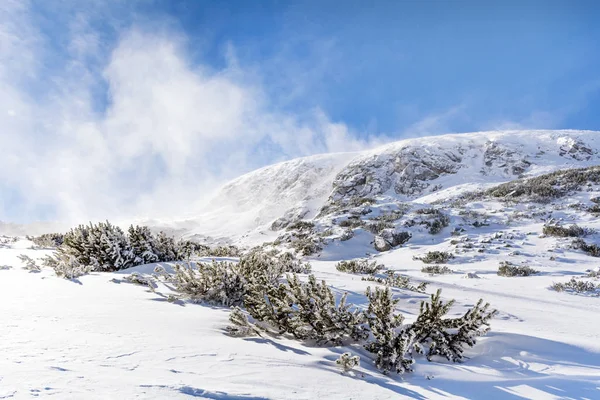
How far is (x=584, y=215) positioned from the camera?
13.7m

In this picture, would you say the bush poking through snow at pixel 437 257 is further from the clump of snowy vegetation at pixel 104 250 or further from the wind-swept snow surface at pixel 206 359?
the clump of snowy vegetation at pixel 104 250

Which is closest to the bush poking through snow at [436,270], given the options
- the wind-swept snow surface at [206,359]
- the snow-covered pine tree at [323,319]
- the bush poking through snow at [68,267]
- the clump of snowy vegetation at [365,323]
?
the wind-swept snow surface at [206,359]

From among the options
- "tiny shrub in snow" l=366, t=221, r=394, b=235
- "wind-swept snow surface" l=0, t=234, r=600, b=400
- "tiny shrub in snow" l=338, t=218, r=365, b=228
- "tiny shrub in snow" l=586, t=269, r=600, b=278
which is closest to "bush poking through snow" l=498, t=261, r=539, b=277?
"tiny shrub in snow" l=586, t=269, r=600, b=278

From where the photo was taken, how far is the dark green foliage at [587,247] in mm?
10034

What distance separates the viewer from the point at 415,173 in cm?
3534

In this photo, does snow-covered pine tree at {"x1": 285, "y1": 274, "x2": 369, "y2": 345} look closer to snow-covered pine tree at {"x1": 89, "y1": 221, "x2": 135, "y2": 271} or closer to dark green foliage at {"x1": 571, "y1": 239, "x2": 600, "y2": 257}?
snow-covered pine tree at {"x1": 89, "y1": 221, "x2": 135, "y2": 271}

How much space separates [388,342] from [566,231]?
40.2 feet

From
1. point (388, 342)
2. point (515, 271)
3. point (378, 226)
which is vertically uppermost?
point (378, 226)

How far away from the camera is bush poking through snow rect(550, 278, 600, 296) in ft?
22.7

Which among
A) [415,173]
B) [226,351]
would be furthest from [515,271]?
[415,173]

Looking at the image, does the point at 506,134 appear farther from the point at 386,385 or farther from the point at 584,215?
the point at 386,385

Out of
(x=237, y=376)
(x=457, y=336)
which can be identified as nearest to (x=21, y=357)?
(x=237, y=376)

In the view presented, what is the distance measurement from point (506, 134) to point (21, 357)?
48.1 m

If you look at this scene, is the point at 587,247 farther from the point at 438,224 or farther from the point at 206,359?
the point at 206,359
